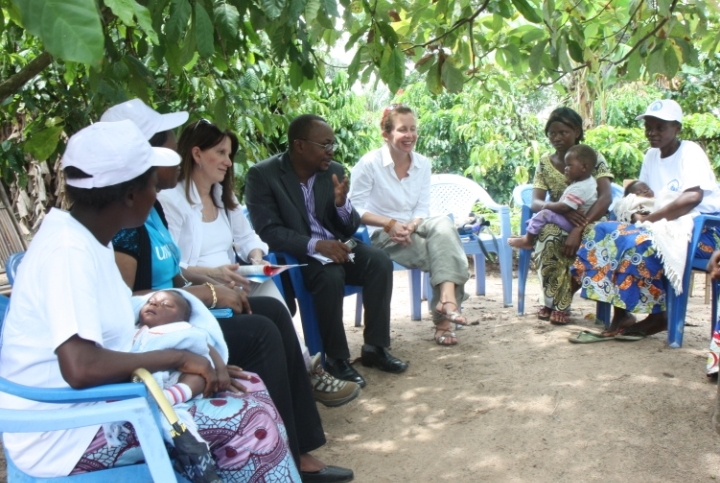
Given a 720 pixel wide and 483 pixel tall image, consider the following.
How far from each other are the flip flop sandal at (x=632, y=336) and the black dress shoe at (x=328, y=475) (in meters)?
2.32

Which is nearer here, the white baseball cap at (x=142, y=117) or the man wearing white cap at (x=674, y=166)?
the white baseball cap at (x=142, y=117)

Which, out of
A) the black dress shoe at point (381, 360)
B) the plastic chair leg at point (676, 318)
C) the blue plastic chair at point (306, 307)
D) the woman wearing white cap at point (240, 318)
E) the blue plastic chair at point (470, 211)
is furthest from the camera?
the blue plastic chair at point (470, 211)

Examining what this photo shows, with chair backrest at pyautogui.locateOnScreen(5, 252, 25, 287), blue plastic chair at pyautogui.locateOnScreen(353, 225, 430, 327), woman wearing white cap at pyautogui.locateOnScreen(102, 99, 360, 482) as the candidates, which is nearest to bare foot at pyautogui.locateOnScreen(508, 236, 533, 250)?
blue plastic chair at pyautogui.locateOnScreen(353, 225, 430, 327)

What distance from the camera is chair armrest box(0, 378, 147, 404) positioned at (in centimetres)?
190

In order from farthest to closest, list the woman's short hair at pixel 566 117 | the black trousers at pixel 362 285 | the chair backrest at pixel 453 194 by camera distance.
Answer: the chair backrest at pixel 453 194 → the woman's short hair at pixel 566 117 → the black trousers at pixel 362 285

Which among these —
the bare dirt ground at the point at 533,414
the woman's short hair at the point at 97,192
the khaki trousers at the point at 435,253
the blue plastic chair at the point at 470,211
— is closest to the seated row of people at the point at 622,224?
the bare dirt ground at the point at 533,414

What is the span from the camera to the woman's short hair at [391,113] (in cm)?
509

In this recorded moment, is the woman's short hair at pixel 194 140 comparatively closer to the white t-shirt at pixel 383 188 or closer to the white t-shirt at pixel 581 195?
the white t-shirt at pixel 383 188

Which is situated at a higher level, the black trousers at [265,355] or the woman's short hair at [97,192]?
the woman's short hair at [97,192]

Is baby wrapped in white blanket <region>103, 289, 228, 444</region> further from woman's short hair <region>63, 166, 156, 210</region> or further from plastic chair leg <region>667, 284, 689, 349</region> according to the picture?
plastic chair leg <region>667, 284, 689, 349</region>

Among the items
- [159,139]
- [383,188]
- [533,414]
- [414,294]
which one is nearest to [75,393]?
[159,139]

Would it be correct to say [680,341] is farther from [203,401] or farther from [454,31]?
[203,401]

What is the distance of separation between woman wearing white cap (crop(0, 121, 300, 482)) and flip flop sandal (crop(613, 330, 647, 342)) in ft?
10.3

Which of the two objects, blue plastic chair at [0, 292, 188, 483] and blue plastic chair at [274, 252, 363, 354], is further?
blue plastic chair at [274, 252, 363, 354]
